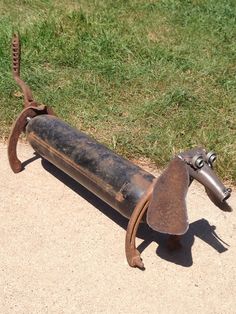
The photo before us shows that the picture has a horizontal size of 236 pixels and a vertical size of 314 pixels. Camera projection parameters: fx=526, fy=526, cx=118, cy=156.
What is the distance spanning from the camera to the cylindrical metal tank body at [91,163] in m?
3.00

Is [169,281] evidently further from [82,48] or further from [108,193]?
[82,48]

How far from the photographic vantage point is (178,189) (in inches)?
108

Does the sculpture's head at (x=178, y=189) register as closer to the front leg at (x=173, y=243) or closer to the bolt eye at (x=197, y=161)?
the bolt eye at (x=197, y=161)

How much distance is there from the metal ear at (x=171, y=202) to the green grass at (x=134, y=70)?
1.21 meters

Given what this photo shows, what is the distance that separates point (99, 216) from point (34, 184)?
1.94 feet

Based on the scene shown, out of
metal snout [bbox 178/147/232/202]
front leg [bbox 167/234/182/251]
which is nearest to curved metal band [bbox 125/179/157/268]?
metal snout [bbox 178/147/232/202]

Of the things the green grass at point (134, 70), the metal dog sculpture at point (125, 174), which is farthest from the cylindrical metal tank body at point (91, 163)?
the green grass at point (134, 70)

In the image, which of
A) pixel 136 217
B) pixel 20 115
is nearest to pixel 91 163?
pixel 136 217

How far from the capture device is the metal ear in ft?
8.87

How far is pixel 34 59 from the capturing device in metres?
5.31

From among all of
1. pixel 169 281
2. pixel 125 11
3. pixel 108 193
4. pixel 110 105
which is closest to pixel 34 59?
pixel 110 105

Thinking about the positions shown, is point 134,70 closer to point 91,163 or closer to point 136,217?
point 91,163

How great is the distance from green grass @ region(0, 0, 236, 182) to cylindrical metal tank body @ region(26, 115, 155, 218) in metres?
0.76

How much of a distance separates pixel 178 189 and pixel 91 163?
0.67 metres
